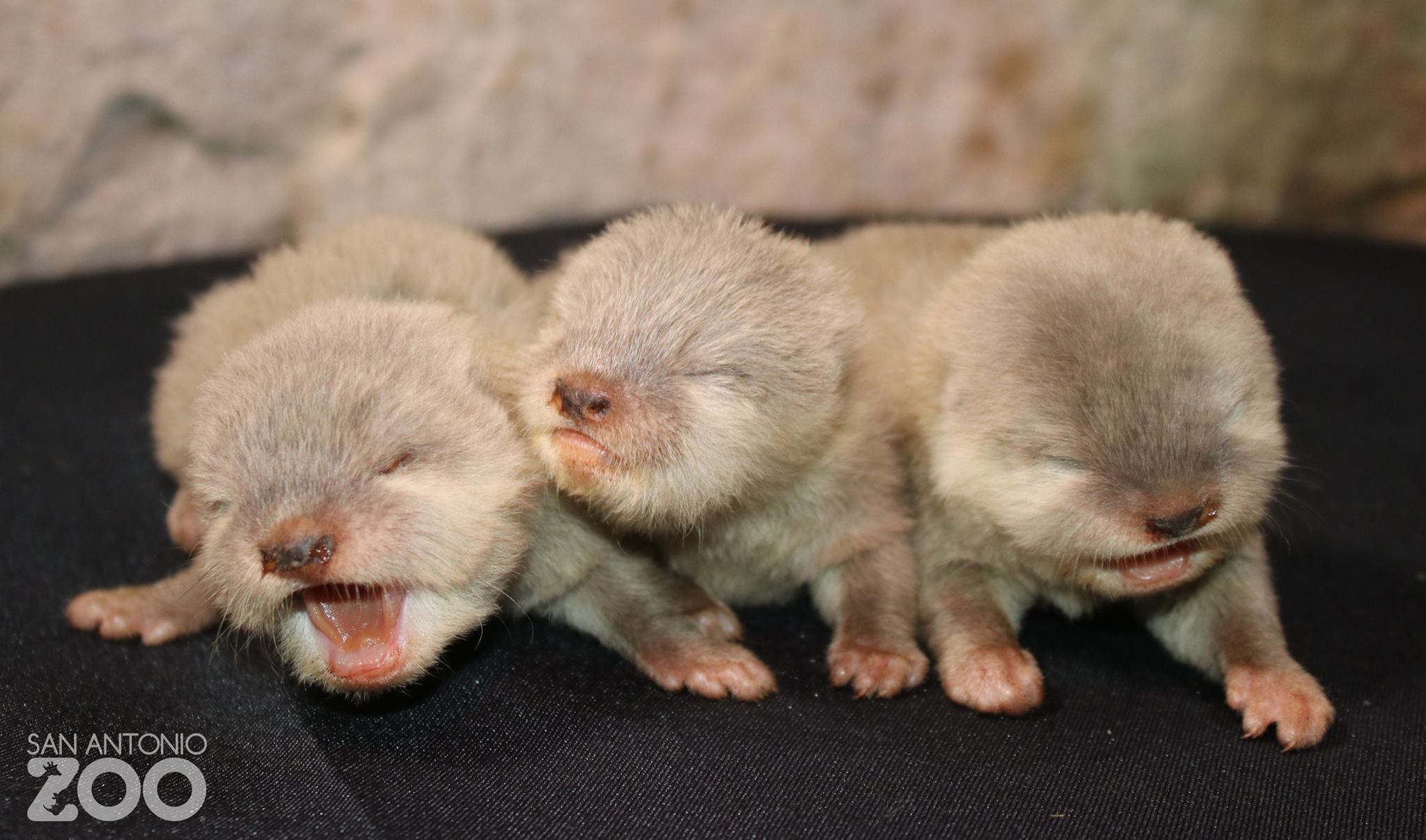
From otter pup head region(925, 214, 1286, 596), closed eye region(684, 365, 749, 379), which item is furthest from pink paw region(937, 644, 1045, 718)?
closed eye region(684, 365, 749, 379)

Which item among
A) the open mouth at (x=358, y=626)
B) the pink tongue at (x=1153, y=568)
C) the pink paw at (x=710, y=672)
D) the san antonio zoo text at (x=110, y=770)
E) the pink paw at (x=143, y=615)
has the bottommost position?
the pink paw at (x=143, y=615)

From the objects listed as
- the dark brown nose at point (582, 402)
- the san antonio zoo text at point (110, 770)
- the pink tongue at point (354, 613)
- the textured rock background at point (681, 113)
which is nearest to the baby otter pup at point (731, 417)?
the dark brown nose at point (582, 402)

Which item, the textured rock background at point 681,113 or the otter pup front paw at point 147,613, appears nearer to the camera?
the otter pup front paw at point 147,613

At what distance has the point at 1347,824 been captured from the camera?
6.93 feet

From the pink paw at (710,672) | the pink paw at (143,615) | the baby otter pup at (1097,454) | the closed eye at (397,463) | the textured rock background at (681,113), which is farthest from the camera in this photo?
the textured rock background at (681,113)

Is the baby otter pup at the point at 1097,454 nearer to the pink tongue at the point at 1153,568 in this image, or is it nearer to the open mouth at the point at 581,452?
the pink tongue at the point at 1153,568

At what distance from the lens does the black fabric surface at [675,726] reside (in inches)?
83.0

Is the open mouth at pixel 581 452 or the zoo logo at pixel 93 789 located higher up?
the open mouth at pixel 581 452

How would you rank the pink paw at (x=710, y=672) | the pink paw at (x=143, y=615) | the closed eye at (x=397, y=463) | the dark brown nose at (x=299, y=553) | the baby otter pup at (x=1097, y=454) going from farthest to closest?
1. the pink paw at (x=143, y=615)
2. the pink paw at (x=710, y=672)
3. the baby otter pup at (x=1097, y=454)
4. the closed eye at (x=397, y=463)
5. the dark brown nose at (x=299, y=553)

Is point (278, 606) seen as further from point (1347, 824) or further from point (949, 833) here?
point (1347, 824)

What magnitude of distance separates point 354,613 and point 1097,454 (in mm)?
1414

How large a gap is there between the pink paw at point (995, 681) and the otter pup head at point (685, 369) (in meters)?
0.54

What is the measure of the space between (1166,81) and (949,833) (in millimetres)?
4380

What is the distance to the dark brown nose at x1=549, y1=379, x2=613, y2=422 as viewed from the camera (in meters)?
2.30
